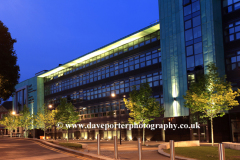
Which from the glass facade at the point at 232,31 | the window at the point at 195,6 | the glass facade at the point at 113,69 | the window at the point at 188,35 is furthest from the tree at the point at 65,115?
the glass facade at the point at 232,31

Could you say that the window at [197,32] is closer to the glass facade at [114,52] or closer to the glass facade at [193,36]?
the glass facade at [193,36]

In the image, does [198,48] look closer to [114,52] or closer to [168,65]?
[168,65]

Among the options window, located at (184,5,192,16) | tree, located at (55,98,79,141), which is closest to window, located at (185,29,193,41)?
window, located at (184,5,192,16)

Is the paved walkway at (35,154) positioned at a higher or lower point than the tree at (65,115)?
lower

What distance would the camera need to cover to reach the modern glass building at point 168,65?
3472cm

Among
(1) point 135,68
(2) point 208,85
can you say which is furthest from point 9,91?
(1) point 135,68

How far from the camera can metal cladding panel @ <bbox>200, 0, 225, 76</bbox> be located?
34500 millimetres

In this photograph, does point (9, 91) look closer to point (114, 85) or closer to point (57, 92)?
point (114, 85)

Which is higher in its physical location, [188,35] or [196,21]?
[196,21]

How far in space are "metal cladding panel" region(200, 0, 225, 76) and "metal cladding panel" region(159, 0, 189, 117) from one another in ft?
11.8

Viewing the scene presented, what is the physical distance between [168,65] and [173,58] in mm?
1230

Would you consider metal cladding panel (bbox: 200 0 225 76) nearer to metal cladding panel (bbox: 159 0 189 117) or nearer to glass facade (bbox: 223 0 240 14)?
glass facade (bbox: 223 0 240 14)

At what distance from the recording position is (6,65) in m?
23.2

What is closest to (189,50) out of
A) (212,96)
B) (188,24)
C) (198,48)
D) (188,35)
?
(198,48)
